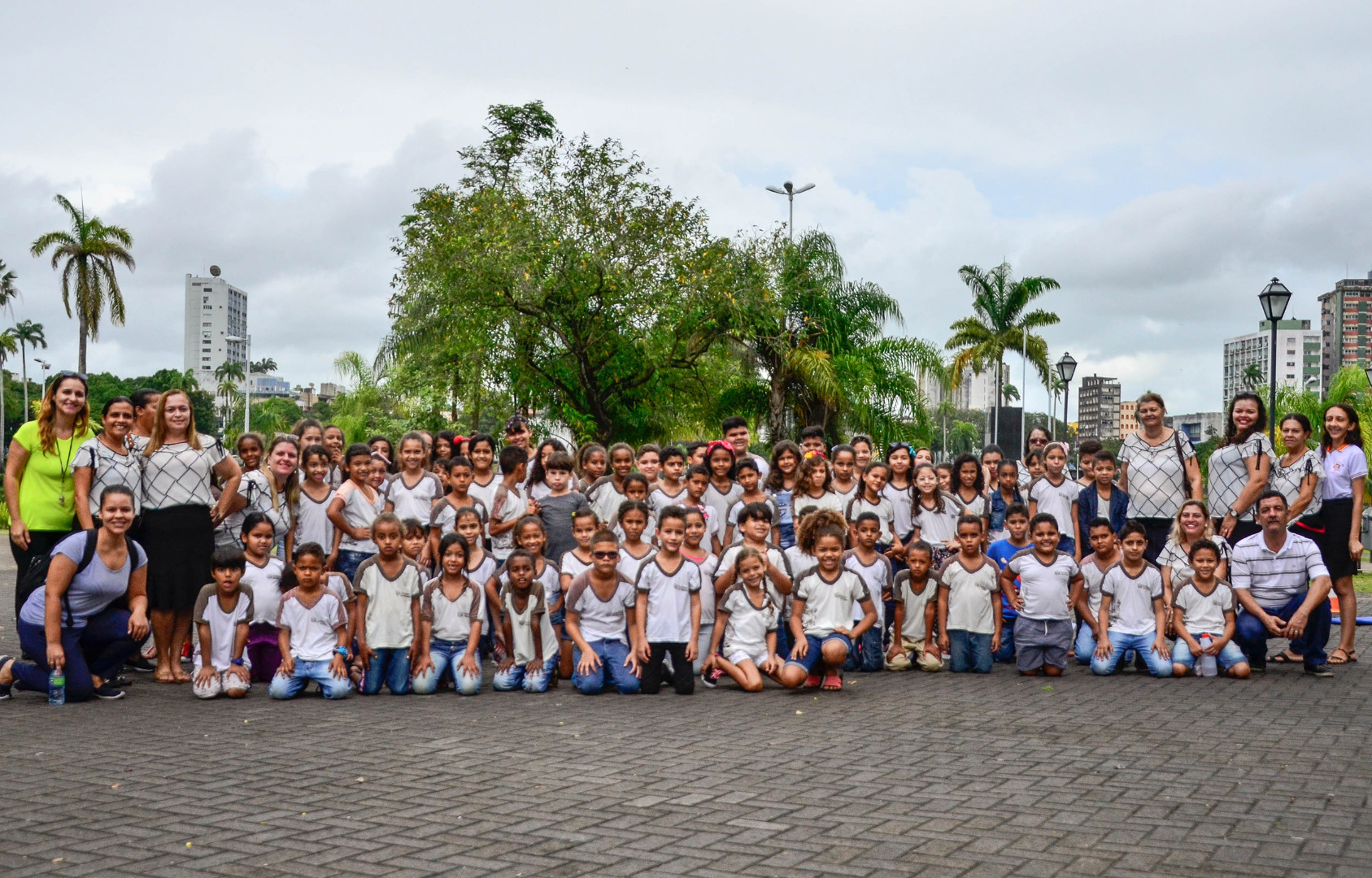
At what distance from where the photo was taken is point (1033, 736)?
701cm

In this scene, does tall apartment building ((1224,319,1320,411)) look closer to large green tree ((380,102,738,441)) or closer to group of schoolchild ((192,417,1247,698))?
large green tree ((380,102,738,441))

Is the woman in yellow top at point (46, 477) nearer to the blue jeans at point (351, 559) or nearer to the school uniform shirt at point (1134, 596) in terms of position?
the blue jeans at point (351, 559)

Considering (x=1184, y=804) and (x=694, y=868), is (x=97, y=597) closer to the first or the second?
(x=694, y=868)

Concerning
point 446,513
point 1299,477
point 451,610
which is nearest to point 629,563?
point 451,610

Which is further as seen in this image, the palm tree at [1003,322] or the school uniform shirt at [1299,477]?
the palm tree at [1003,322]

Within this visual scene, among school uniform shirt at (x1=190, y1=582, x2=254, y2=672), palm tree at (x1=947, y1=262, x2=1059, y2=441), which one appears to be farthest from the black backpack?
palm tree at (x1=947, y1=262, x2=1059, y2=441)

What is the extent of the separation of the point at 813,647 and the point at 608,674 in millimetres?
1480

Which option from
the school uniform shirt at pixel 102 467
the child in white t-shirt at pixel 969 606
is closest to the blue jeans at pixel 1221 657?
the child in white t-shirt at pixel 969 606

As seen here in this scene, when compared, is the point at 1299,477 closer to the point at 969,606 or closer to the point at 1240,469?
the point at 1240,469

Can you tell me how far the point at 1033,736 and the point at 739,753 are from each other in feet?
5.72

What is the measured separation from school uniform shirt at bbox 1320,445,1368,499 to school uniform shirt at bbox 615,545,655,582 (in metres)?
5.52

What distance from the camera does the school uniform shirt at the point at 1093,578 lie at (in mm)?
9891

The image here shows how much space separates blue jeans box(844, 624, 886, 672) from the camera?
9859mm

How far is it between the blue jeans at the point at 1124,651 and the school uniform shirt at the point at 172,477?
684 cm
